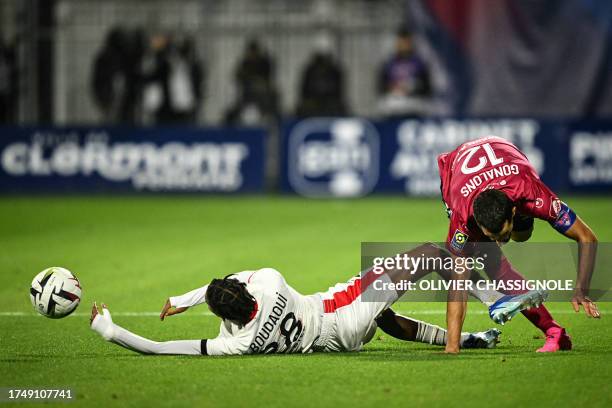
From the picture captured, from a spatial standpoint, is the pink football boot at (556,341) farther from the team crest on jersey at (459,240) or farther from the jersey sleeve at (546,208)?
the team crest on jersey at (459,240)

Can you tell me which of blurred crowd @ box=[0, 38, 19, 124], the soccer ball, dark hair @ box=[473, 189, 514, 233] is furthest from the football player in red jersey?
blurred crowd @ box=[0, 38, 19, 124]

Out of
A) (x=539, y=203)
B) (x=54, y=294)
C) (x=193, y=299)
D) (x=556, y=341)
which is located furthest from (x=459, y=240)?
(x=54, y=294)

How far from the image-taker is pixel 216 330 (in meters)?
9.38

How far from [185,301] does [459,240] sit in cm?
190

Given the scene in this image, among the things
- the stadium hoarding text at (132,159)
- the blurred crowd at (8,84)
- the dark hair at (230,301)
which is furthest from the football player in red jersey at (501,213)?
the blurred crowd at (8,84)

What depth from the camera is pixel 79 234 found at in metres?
16.3

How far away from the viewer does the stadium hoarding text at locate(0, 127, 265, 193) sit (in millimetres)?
21984

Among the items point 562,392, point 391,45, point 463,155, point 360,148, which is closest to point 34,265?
point 463,155

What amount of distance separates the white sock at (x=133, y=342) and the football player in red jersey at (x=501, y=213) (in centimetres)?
179

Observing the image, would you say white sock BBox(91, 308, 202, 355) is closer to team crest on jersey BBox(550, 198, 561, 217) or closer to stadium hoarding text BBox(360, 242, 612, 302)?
stadium hoarding text BBox(360, 242, 612, 302)

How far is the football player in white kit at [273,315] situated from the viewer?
7523 millimetres

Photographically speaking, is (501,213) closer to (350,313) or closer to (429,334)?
(350,313)

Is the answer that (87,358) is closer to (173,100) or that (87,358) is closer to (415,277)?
(415,277)

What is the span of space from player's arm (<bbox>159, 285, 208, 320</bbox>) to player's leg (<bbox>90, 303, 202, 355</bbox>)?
203 millimetres
